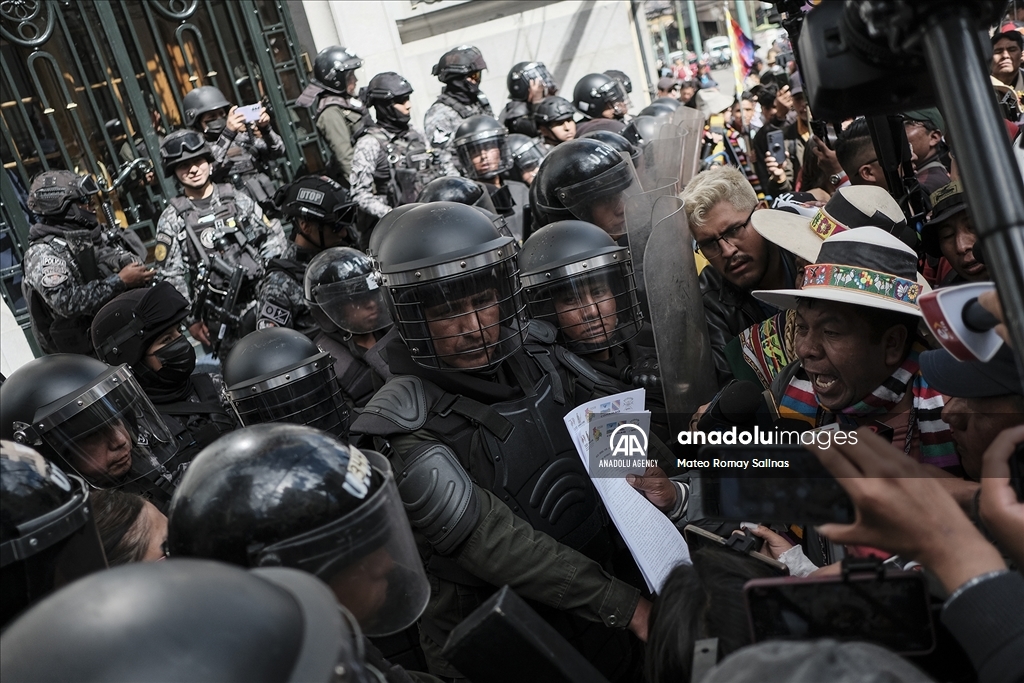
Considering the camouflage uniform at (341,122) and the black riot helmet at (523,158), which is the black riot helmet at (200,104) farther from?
the black riot helmet at (523,158)

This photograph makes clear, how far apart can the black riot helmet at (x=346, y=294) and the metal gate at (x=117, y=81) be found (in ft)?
11.8

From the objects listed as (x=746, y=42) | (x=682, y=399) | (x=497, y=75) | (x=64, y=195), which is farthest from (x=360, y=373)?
(x=746, y=42)

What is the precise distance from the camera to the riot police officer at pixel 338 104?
8.16m

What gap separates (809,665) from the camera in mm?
866

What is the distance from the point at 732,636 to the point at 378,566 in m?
0.61

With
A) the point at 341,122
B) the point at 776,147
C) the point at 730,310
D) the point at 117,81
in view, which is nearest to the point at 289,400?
the point at 730,310

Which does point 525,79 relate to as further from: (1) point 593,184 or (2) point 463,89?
(1) point 593,184

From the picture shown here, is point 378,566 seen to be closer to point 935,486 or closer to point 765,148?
point 935,486

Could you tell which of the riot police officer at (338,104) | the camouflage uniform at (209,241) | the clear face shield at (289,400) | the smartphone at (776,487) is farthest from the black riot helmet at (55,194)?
the smartphone at (776,487)

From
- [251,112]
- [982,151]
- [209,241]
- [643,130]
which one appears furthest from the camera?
[251,112]

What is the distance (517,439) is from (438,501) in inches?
13.5

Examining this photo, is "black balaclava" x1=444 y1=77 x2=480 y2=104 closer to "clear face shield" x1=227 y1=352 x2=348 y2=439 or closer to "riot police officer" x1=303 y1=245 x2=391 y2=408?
"riot police officer" x1=303 y1=245 x2=391 y2=408

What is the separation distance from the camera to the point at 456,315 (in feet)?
8.23

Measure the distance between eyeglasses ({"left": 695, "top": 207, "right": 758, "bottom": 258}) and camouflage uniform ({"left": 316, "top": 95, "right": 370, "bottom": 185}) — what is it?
543cm
